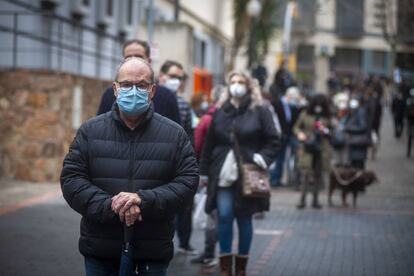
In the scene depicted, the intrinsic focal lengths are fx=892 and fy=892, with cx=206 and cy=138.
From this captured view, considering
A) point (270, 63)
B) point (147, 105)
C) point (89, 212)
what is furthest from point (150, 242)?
point (270, 63)

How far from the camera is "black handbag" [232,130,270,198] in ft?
25.3

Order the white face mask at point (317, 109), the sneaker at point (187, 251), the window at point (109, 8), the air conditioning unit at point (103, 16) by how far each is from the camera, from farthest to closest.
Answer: the window at point (109, 8) → the air conditioning unit at point (103, 16) → the white face mask at point (317, 109) → the sneaker at point (187, 251)

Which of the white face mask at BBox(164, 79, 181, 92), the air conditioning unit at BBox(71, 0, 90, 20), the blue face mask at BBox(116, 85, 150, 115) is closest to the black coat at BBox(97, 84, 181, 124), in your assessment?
→ the white face mask at BBox(164, 79, 181, 92)

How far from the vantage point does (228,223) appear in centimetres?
780

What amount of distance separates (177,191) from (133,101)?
522mm

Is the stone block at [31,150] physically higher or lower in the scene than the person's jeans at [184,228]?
higher

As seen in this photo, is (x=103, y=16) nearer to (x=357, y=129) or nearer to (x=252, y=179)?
(x=357, y=129)

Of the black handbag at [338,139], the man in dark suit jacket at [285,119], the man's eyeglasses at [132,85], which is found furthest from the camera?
the man in dark suit jacket at [285,119]

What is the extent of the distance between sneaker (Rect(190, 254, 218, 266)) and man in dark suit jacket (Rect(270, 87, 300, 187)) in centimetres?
800

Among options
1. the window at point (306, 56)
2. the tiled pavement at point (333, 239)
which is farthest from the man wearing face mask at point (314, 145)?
the window at point (306, 56)

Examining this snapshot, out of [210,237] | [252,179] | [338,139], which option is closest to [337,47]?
[338,139]

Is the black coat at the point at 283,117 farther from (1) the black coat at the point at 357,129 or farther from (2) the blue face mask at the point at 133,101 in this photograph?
(2) the blue face mask at the point at 133,101

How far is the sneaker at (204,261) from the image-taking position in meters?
8.68

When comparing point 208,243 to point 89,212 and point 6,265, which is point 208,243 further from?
point 89,212
